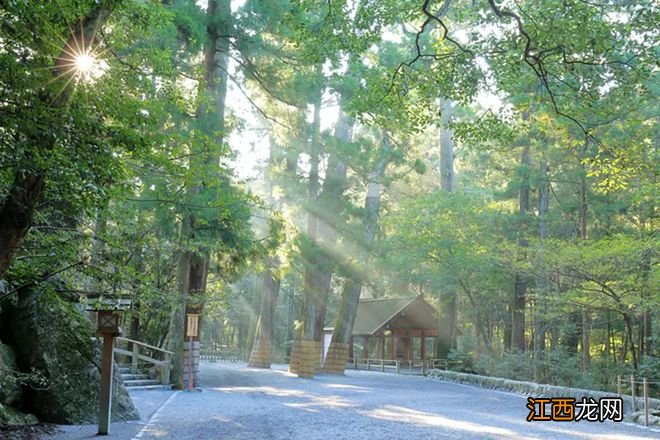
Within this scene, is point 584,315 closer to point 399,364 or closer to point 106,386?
point 399,364

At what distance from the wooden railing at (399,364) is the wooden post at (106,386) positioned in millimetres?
15804

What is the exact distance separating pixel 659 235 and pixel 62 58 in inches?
510

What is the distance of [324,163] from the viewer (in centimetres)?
1980

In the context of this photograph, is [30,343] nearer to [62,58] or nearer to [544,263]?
[62,58]

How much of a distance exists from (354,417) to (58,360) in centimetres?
450

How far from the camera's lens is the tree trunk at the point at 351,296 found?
19.4 metres

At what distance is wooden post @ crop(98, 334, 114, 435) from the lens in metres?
6.96

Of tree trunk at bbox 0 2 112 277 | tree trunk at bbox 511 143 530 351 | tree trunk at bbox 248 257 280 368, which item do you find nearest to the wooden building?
tree trunk at bbox 248 257 280 368

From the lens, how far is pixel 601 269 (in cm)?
1236

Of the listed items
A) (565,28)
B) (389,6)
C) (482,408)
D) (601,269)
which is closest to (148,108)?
(389,6)

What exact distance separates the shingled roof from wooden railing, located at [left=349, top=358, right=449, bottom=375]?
4.59 feet

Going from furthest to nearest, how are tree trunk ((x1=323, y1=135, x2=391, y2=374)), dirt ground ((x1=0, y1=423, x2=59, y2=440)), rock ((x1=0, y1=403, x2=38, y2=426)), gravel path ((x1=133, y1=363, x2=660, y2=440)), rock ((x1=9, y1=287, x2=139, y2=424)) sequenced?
tree trunk ((x1=323, y1=135, x2=391, y2=374)) < rock ((x1=9, y1=287, x2=139, y2=424)) < gravel path ((x1=133, y1=363, x2=660, y2=440)) < rock ((x1=0, y1=403, x2=38, y2=426)) < dirt ground ((x1=0, y1=423, x2=59, y2=440))

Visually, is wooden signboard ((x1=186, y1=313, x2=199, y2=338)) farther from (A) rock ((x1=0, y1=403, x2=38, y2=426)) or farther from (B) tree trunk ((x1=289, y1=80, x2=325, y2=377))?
(B) tree trunk ((x1=289, y1=80, x2=325, y2=377))

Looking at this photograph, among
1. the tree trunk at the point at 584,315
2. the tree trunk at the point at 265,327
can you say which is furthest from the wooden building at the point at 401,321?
the tree trunk at the point at 584,315
